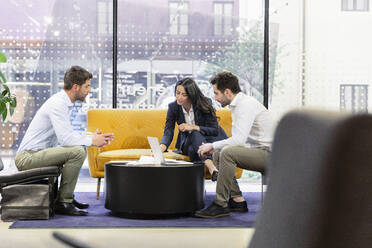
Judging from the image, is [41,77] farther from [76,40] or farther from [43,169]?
[43,169]

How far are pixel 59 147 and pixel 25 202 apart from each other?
47cm

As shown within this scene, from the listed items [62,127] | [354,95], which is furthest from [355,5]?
[62,127]

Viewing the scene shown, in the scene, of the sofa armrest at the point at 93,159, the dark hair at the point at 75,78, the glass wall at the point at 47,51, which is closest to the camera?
the dark hair at the point at 75,78

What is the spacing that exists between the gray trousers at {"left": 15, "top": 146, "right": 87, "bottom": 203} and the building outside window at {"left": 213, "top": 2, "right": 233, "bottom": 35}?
2826mm

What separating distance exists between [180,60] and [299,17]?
1514 mm

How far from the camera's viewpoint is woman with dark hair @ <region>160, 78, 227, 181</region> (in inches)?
167

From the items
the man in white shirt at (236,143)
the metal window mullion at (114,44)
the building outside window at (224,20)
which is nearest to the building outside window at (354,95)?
the building outside window at (224,20)

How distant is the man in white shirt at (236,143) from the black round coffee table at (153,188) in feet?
0.66

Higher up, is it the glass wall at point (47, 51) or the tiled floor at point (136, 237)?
the glass wall at point (47, 51)

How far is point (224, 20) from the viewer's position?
6012 millimetres

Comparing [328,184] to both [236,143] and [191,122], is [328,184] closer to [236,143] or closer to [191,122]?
[236,143]

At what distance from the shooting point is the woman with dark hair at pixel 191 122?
425cm

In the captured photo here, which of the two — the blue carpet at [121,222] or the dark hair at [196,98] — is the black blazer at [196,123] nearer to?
the dark hair at [196,98]

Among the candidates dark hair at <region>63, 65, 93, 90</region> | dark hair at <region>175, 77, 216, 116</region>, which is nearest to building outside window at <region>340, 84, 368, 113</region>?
dark hair at <region>175, 77, 216, 116</region>
